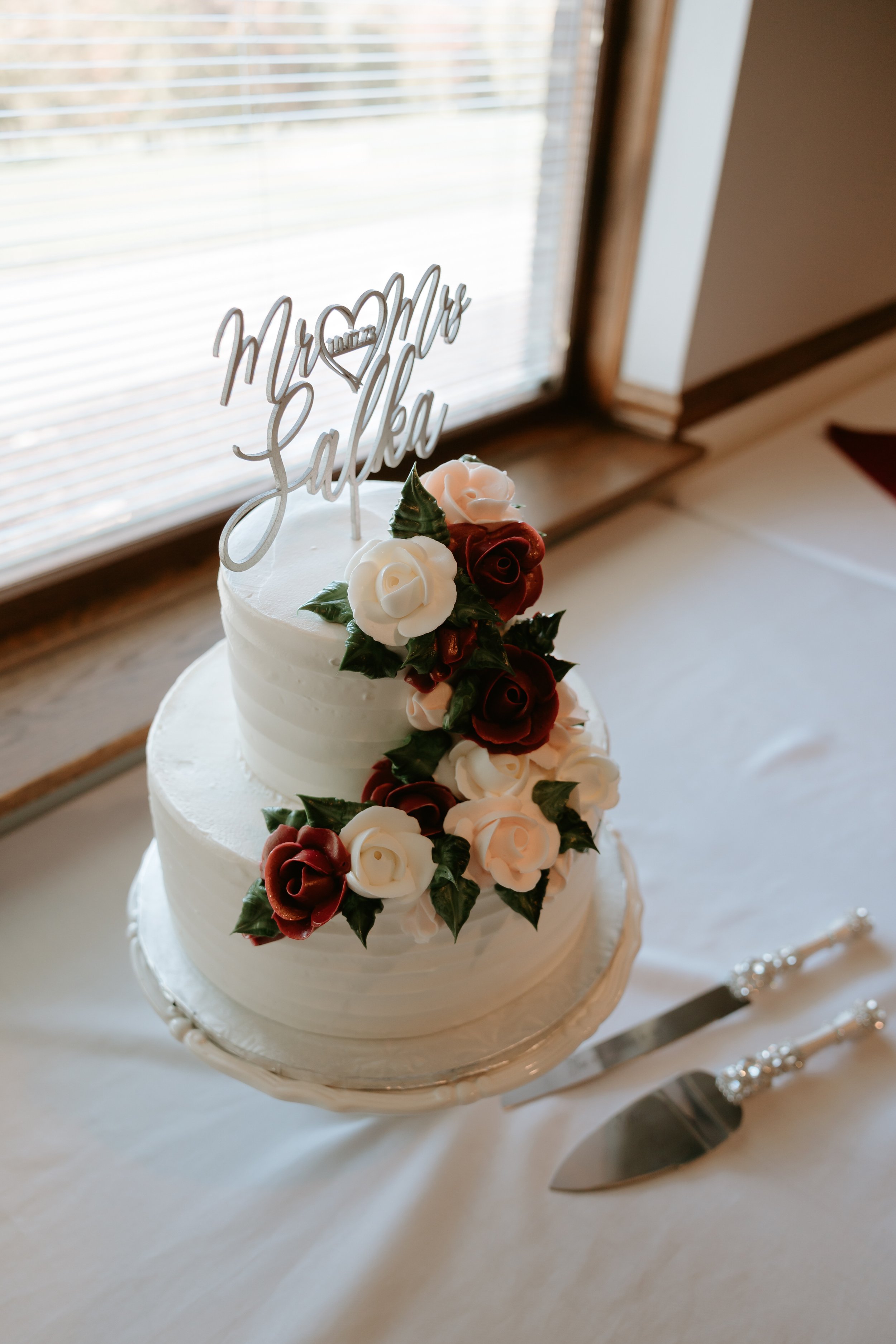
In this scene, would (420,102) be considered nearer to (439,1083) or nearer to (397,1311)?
(439,1083)

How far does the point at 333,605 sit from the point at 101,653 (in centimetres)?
71

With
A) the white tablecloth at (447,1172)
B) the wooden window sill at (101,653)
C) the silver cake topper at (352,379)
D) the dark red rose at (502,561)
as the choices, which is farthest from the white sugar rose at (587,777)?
the wooden window sill at (101,653)

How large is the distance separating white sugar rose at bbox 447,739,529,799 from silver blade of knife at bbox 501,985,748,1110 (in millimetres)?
324

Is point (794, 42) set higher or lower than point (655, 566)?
higher

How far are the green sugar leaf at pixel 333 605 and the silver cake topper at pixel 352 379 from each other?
6 centimetres

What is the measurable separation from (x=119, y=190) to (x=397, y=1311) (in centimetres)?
114

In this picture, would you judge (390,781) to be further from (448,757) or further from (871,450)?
(871,450)

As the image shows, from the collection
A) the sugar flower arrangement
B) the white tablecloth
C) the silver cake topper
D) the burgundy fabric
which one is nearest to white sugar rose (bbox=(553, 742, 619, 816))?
the sugar flower arrangement

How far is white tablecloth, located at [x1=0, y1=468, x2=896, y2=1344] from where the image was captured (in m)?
0.67

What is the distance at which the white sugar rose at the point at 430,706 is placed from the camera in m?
0.58

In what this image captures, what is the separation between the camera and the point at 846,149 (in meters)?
1.96

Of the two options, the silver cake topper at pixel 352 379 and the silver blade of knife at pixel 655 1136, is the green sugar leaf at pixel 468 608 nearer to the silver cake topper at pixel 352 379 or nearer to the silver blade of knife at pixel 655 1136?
the silver cake topper at pixel 352 379

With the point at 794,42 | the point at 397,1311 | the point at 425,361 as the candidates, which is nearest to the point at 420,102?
the point at 425,361

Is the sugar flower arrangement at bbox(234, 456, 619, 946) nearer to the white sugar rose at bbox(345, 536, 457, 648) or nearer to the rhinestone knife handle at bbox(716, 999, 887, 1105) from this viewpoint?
A: the white sugar rose at bbox(345, 536, 457, 648)
